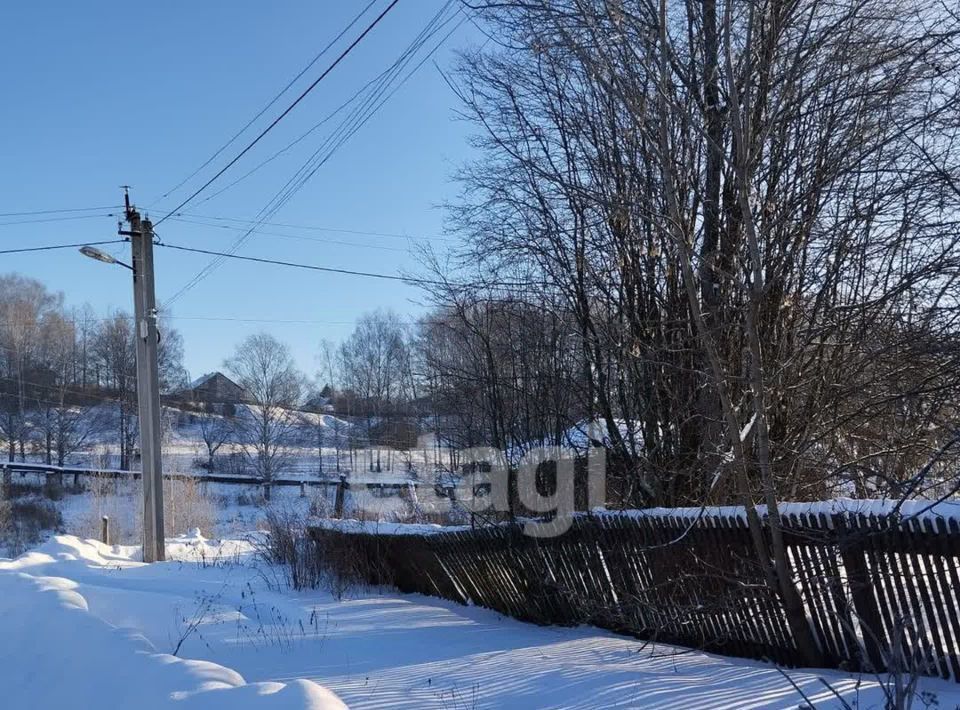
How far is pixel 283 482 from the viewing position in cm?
3662

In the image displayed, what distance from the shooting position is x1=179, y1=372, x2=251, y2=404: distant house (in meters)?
54.2

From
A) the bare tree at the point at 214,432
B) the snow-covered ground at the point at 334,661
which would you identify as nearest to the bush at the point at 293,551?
the snow-covered ground at the point at 334,661

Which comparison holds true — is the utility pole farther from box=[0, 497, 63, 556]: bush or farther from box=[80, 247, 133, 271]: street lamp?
box=[0, 497, 63, 556]: bush

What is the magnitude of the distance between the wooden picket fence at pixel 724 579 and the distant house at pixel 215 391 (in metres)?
46.6

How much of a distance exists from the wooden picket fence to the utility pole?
→ 8.34 m

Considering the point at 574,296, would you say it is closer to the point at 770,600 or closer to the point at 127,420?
the point at 770,600

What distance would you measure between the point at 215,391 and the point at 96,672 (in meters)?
54.6

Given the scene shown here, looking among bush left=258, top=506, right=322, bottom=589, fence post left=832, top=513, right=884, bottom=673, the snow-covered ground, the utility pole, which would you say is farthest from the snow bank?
the utility pole

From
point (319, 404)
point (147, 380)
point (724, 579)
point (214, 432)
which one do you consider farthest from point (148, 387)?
point (319, 404)

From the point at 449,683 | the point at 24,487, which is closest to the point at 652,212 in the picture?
the point at 449,683

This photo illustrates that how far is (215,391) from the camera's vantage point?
5659cm

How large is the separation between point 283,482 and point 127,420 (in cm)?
1638

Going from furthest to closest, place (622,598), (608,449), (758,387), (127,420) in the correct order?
(127,420), (608,449), (622,598), (758,387)

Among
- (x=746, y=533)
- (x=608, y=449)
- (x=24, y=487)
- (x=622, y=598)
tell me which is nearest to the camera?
(x=746, y=533)
